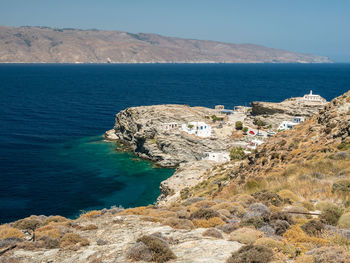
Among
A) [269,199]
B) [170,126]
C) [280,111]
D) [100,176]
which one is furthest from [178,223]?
[280,111]

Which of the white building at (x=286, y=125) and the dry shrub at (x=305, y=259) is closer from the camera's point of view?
the dry shrub at (x=305, y=259)

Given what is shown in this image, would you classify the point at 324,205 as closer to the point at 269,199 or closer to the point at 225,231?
the point at 269,199

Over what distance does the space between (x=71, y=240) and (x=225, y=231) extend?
18.8 ft

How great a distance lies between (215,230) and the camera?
1129 centimetres

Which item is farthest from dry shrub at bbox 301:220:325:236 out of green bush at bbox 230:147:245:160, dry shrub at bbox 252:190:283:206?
green bush at bbox 230:147:245:160

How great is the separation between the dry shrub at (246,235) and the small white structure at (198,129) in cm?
5519

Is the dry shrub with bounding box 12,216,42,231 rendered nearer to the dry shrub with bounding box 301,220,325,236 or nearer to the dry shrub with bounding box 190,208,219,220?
the dry shrub with bounding box 190,208,219,220

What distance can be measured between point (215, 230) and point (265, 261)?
3.22 meters

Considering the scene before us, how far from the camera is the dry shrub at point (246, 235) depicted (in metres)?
10.3

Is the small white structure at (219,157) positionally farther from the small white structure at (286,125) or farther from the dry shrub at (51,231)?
the dry shrub at (51,231)

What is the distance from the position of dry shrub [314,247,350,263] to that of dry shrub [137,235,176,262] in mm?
4016

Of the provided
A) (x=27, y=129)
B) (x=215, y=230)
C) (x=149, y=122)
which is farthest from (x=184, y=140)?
(x=215, y=230)

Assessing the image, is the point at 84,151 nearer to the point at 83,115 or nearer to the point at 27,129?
the point at 27,129

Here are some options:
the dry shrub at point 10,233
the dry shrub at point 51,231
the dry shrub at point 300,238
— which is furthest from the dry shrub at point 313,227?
the dry shrub at point 10,233
